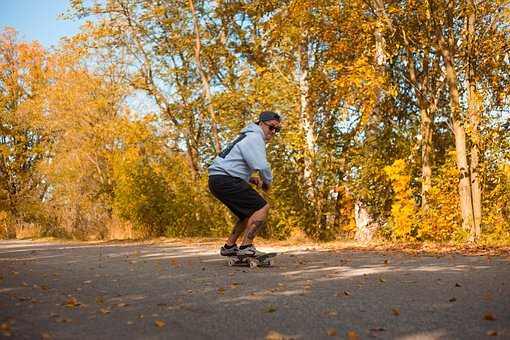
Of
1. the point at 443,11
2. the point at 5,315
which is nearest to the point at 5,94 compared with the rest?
the point at 443,11

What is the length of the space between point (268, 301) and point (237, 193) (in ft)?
10.2

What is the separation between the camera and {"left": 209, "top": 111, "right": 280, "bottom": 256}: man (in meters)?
7.52

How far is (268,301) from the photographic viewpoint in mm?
4656

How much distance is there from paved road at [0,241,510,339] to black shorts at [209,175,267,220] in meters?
0.83

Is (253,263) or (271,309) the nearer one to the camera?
(271,309)

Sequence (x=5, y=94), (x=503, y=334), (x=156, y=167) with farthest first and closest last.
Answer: (x=5, y=94), (x=156, y=167), (x=503, y=334)

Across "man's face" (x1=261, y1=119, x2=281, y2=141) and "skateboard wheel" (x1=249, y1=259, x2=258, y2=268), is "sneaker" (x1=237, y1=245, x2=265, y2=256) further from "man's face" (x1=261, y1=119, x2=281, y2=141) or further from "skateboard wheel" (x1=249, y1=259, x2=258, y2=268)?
"man's face" (x1=261, y1=119, x2=281, y2=141)

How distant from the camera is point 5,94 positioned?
117ft

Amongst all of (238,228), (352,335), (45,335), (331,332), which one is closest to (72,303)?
(45,335)

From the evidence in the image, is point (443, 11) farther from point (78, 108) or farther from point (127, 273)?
point (78, 108)

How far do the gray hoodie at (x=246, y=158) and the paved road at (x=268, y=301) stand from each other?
4.04ft

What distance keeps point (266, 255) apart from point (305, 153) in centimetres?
723

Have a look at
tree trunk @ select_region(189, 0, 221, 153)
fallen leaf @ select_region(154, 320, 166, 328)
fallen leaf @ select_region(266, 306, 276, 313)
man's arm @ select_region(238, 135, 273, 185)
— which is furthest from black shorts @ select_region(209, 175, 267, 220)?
tree trunk @ select_region(189, 0, 221, 153)

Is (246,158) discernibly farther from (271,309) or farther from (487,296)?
(487,296)
